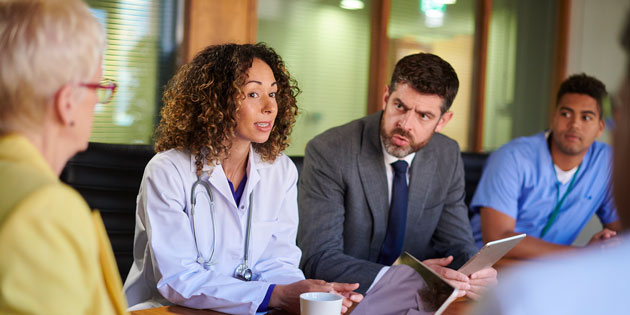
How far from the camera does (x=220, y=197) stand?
1949mm

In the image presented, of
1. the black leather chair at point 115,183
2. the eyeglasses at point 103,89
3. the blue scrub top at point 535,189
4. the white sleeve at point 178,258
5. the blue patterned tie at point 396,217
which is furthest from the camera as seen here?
the blue scrub top at point 535,189

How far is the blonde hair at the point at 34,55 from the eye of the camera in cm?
86

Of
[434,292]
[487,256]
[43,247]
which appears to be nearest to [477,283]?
[487,256]

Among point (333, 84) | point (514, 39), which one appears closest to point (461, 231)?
point (333, 84)

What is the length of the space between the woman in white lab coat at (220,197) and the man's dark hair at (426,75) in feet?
1.84

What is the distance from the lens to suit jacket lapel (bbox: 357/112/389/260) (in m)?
2.53

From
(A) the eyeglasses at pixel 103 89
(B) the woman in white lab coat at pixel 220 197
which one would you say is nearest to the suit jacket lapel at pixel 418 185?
(B) the woman in white lab coat at pixel 220 197

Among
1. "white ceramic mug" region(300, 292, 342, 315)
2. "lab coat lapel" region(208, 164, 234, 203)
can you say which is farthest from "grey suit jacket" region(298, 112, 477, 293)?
"white ceramic mug" region(300, 292, 342, 315)

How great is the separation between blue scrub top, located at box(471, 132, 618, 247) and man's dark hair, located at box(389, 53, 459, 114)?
0.63 m

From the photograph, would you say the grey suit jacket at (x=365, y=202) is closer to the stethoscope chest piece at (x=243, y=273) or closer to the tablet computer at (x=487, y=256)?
the stethoscope chest piece at (x=243, y=273)

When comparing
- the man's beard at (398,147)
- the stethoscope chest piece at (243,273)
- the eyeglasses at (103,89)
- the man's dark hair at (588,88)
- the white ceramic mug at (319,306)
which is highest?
the man's dark hair at (588,88)

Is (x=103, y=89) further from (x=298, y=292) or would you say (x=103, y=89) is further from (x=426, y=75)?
(x=426, y=75)

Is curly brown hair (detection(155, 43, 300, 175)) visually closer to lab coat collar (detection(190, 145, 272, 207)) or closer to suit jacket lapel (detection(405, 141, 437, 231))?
lab coat collar (detection(190, 145, 272, 207))

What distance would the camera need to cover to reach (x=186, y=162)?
1.93 meters
